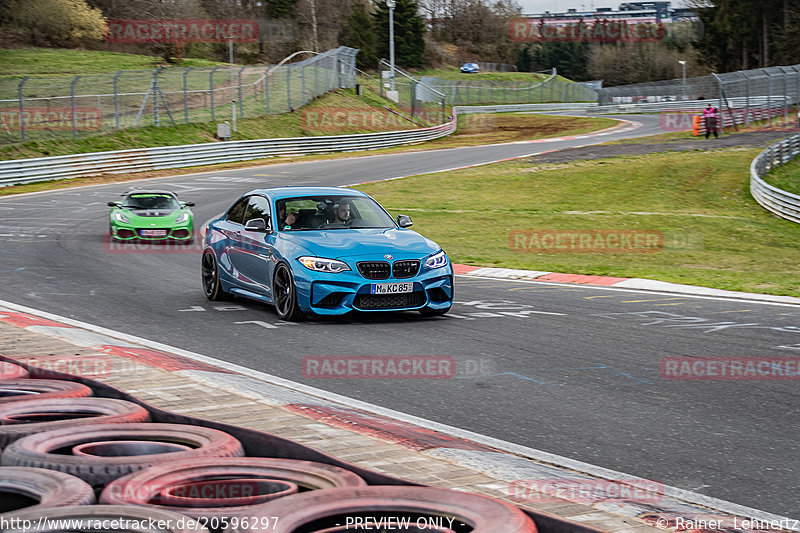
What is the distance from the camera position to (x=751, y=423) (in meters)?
6.78

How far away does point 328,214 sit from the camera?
12297mm

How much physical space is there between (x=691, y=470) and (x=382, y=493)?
2408 millimetres

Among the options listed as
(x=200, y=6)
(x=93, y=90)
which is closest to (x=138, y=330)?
(x=93, y=90)

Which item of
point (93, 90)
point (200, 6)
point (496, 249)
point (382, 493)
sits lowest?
point (496, 249)

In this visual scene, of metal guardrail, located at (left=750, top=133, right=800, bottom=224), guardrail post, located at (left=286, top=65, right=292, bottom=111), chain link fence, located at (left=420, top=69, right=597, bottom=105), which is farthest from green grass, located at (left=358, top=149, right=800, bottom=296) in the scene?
chain link fence, located at (left=420, top=69, right=597, bottom=105)

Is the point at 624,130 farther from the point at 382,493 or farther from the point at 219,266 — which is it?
the point at 382,493

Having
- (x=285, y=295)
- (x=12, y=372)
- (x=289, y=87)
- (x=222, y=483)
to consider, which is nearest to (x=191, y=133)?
(x=289, y=87)

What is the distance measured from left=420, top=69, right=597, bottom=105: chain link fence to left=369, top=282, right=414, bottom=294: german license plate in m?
72.0

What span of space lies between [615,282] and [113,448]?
1148cm

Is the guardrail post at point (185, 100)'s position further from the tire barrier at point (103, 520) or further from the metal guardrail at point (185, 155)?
the tire barrier at point (103, 520)

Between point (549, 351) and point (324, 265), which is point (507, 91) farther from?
point (549, 351)

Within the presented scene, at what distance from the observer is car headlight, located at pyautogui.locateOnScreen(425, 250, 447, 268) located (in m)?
11.4

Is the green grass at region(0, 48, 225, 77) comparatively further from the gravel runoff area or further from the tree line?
the gravel runoff area

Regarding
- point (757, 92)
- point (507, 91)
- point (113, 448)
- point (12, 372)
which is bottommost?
point (12, 372)
